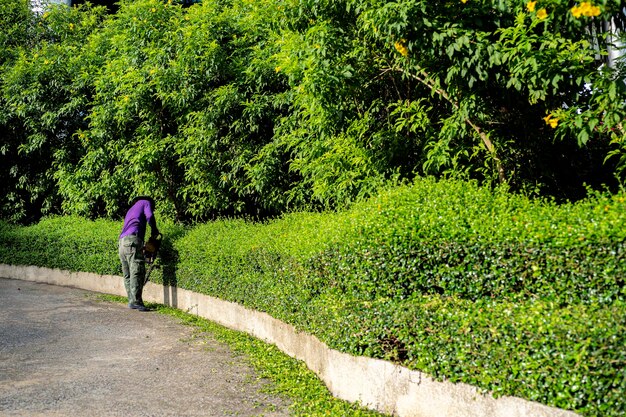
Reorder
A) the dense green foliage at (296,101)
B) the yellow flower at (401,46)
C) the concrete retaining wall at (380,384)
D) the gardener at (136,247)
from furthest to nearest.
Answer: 1. the gardener at (136,247)
2. the yellow flower at (401,46)
3. the dense green foliage at (296,101)
4. the concrete retaining wall at (380,384)

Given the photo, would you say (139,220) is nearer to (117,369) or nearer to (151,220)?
→ (151,220)

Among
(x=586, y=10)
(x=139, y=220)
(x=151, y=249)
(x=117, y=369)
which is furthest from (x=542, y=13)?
(x=139, y=220)

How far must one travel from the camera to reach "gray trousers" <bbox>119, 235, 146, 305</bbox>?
35.4 feet

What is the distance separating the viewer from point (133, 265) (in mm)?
10844

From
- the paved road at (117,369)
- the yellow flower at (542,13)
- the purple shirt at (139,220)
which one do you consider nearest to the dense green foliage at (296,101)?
the yellow flower at (542,13)

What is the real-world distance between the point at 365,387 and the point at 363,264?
1046mm

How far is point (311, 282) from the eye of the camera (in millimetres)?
6633

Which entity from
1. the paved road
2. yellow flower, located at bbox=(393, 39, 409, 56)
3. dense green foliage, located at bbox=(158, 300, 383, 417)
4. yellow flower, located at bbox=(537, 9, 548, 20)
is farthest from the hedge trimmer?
yellow flower, located at bbox=(537, 9, 548, 20)

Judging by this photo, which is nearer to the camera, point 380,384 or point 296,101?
point 380,384

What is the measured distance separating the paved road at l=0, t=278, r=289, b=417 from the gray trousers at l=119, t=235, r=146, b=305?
1.57 ft

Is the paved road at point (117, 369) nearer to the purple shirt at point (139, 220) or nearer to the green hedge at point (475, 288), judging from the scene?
the green hedge at point (475, 288)

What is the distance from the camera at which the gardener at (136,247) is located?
10797 millimetres

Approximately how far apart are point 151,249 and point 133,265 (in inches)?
15.3

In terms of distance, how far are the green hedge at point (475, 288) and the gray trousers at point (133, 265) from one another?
3.78 meters
